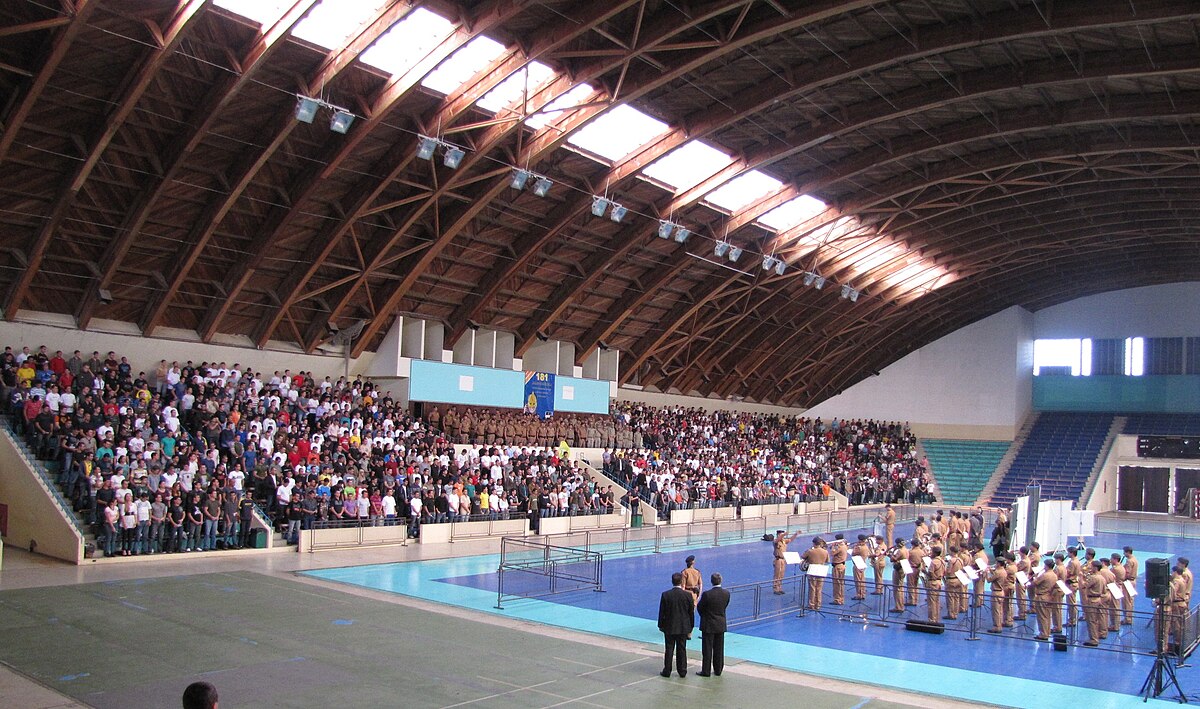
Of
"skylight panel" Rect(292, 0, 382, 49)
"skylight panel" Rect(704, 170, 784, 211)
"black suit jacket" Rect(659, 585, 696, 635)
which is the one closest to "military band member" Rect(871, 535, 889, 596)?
"black suit jacket" Rect(659, 585, 696, 635)

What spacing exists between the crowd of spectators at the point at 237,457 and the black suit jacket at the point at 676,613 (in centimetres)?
1464

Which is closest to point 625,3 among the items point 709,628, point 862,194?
point 709,628

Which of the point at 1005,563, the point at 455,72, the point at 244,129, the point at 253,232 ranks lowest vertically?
the point at 1005,563

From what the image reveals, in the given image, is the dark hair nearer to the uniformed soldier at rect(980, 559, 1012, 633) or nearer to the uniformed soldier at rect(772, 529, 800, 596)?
the uniformed soldier at rect(980, 559, 1012, 633)

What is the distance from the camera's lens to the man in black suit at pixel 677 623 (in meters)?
13.0

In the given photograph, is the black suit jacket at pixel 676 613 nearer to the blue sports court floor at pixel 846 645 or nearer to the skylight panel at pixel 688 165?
the blue sports court floor at pixel 846 645

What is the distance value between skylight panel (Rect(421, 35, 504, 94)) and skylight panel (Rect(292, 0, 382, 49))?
7.85 ft

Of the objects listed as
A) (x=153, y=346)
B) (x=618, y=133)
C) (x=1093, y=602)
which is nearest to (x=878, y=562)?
(x=1093, y=602)

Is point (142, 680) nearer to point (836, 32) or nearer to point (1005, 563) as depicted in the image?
point (1005, 563)

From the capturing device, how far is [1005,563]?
Answer: 18.2 m

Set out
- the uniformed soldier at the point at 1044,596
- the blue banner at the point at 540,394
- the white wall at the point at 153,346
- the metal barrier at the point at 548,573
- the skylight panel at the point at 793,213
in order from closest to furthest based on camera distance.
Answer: the uniformed soldier at the point at 1044,596
the metal barrier at the point at 548,573
the white wall at the point at 153,346
the skylight panel at the point at 793,213
the blue banner at the point at 540,394

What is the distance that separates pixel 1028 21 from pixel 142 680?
22943mm

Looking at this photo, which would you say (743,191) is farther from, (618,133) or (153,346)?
(153,346)

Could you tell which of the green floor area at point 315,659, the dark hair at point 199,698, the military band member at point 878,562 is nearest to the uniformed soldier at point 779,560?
the military band member at point 878,562
